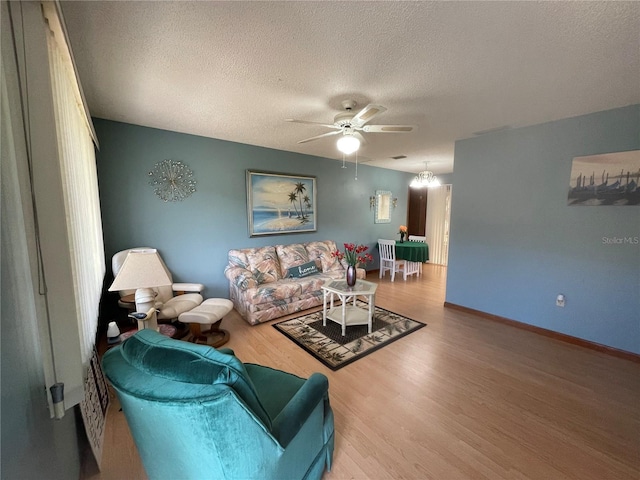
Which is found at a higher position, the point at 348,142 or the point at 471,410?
the point at 348,142

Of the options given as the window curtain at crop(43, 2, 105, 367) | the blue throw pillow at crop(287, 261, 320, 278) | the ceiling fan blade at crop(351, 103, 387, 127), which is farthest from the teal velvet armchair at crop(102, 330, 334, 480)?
the blue throw pillow at crop(287, 261, 320, 278)

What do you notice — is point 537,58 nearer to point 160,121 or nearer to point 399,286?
point 160,121

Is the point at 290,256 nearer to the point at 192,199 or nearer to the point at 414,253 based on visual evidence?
the point at 192,199

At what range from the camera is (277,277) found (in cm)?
379

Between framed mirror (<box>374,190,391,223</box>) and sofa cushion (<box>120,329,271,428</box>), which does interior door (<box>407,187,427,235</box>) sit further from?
sofa cushion (<box>120,329,271,428</box>)

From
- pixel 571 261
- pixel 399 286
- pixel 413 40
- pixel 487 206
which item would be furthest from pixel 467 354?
pixel 413 40

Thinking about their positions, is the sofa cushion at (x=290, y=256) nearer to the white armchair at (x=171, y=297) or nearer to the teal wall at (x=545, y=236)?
the white armchair at (x=171, y=297)

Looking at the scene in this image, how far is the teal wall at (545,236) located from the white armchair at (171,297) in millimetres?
3545

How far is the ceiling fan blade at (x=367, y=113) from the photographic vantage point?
1.83 metres

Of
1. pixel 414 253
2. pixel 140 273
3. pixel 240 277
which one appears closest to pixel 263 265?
pixel 240 277

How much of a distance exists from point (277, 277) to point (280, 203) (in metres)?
1.24

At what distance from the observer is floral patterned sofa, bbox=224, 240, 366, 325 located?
3275 mm

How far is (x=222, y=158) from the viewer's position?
357 cm

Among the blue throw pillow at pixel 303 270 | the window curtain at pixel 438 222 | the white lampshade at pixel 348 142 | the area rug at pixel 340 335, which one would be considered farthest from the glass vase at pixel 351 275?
the window curtain at pixel 438 222
